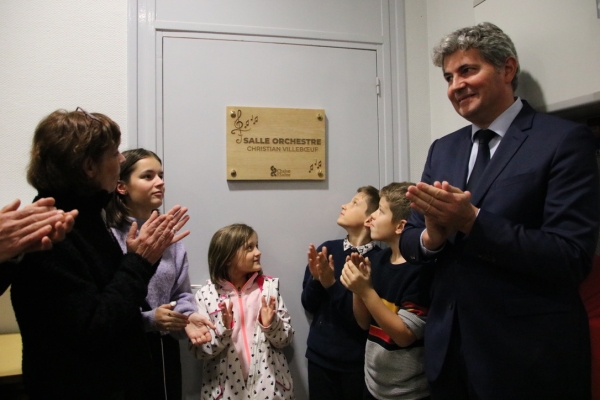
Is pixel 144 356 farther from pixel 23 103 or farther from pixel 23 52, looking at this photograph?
pixel 23 52

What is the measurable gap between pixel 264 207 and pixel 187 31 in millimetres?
915

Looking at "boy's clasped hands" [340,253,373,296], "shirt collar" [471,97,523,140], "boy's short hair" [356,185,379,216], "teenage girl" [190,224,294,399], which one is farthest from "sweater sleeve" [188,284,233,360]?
"shirt collar" [471,97,523,140]

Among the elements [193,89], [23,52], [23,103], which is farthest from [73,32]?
A: [193,89]

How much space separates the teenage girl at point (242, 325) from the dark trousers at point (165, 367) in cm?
9

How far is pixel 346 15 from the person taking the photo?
7.39ft

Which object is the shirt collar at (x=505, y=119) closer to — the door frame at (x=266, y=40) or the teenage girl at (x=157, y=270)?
the door frame at (x=266, y=40)

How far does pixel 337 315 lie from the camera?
191 centimetres

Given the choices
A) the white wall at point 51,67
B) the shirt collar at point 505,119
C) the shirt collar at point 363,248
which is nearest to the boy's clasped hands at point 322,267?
the shirt collar at point 363,248

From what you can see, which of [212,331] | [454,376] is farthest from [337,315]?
[454,376]

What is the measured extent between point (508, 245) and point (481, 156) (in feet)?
1.12

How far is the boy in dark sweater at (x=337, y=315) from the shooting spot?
6.02ft

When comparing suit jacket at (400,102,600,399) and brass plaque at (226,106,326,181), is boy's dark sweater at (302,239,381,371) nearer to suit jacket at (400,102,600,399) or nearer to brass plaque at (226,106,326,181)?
brass plaque at (226,106,326,181)

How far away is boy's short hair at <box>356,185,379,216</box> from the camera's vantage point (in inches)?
78.5

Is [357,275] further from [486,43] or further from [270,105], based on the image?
[270,105]
